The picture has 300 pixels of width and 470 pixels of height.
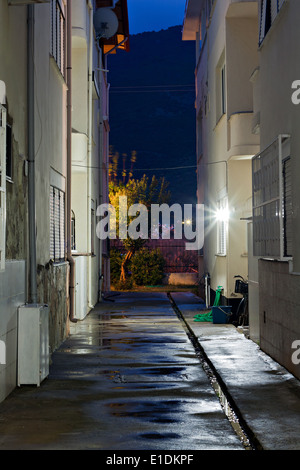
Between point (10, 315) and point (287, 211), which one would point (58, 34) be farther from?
point (10, 315)

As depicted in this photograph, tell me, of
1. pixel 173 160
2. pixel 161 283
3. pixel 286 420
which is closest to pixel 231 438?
pixel 286 420

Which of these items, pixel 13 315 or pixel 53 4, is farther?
pixel 53 4

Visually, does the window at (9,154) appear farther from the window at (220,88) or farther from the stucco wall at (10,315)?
the window at (220,88)

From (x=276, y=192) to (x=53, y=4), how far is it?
5967 millimetres

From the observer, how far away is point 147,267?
3388cm

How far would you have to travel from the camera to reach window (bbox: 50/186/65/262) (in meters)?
12.8

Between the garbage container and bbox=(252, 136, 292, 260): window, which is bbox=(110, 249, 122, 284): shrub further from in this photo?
bbox=(252, 136, 292, 260): window

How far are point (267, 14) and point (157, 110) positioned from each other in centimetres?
12291

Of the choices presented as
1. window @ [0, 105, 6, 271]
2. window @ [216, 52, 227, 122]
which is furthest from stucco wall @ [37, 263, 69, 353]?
window @ [216, 52, 227, 122]

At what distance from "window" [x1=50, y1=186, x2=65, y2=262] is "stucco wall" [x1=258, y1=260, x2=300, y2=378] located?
3.68 metres

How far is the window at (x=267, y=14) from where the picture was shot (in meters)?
11.1

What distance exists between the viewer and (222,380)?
30.0 ft

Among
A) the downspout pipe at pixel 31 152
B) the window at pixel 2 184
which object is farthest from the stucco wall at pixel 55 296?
the window at pixel 2 184
